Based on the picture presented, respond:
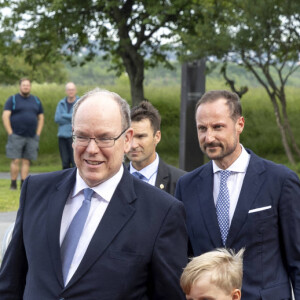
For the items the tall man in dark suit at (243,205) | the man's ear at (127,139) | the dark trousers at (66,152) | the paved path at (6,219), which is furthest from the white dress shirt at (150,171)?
the dark trousers at (66,152)

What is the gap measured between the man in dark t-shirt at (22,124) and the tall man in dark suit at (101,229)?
1271 centimetres

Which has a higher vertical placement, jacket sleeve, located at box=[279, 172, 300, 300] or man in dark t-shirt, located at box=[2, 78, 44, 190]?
jacket sleeve, located at box=[279, 172, 300, 300]

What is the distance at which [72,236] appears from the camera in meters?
3.32

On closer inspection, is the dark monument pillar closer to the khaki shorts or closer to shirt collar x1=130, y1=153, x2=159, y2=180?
the khaki shorts

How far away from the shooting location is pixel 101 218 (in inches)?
131

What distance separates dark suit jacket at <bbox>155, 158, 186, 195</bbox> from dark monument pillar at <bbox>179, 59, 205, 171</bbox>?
10.4 metres

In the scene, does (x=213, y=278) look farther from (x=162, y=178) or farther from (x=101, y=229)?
(x=162, y=178)

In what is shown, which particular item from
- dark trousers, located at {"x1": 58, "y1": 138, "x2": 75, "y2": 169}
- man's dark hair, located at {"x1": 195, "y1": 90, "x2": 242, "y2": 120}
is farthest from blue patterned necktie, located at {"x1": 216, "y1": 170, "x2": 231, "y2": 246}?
dark trousers, located at {"x1": 58, "y1": 138, "x2": 75, "y2": 169}

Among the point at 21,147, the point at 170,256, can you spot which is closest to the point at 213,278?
the point at 170,256

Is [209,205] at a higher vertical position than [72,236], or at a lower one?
lower

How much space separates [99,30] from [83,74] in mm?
113713

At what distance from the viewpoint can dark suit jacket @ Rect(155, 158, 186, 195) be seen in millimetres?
6445

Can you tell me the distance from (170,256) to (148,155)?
11.4 ft

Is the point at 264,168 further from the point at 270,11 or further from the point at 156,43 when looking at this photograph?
the point at 156,43
